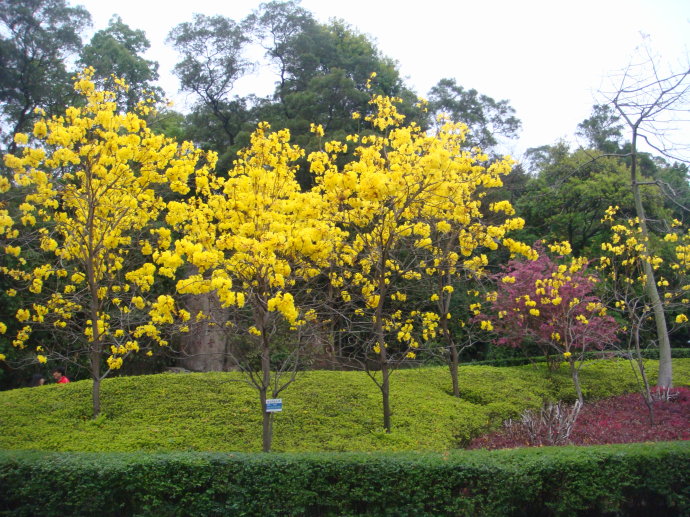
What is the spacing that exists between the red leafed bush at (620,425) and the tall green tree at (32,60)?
47.6ft

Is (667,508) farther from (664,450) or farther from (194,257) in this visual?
(194,257)

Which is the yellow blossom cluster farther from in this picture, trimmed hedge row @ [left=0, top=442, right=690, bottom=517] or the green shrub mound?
trimmed hedge row @ [left=0, top=442, right=690, bottom=517]

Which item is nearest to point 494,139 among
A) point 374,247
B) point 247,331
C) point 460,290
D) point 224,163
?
point 460,290

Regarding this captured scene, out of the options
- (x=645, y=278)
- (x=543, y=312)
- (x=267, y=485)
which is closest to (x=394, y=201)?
(x=267, y=485)

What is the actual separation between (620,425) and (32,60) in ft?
56.2

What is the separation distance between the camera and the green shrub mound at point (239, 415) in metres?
6.46

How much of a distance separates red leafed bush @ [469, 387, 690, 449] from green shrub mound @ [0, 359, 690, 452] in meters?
0.46

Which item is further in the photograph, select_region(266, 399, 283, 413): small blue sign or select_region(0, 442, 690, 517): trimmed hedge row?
select_region(266, 399, 283, 413): small blue sign

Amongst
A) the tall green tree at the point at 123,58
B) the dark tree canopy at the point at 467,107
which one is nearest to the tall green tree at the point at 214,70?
the tall green tree at the point at 123,58

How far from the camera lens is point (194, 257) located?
16.4ft

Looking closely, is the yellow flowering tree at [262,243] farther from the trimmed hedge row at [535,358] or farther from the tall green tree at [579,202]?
the tall green tree at [579,202]

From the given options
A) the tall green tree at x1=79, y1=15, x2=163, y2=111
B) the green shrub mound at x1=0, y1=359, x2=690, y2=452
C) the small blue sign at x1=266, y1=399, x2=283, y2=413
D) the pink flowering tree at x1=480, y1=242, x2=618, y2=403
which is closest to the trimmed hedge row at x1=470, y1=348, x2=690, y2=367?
the pink flowering tree at x1=480, y1=242, x2=618, y2=403

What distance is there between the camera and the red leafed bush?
7.57 meters

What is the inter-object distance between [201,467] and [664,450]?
13.7 ft
